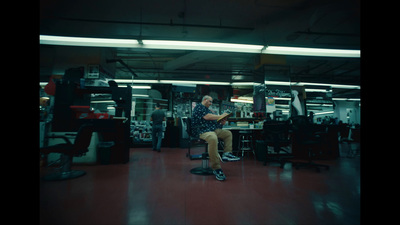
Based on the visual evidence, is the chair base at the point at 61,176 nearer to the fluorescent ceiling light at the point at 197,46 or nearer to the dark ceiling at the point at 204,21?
the dark ceiling at the point at 204,21

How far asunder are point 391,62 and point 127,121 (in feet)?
12.3

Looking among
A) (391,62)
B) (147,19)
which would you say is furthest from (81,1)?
(391,62)

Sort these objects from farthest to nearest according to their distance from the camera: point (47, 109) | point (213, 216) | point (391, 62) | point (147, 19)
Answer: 1. point (147, 19)
2. point (213, 216)
3. point (47, 109)
4. point (391, 62)

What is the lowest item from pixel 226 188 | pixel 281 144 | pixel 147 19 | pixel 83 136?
pixel 226 188

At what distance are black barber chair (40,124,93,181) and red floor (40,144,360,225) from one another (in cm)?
5

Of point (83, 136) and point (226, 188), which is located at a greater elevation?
point (83, 136)

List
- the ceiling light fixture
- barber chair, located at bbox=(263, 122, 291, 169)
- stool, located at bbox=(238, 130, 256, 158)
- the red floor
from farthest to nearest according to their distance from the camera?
stool, located at bbox=(238, 130, 256, 158)
barber chair, located at bbox=(263, 122, 291, 169)
the ceiling light fixture
the red floor

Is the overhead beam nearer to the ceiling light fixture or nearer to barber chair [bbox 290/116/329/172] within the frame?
the ceiling light fixture

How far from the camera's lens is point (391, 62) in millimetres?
682

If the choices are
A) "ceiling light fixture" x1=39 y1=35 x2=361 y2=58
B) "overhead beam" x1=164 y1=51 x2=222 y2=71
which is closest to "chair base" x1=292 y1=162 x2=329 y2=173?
"ceiling light fixture" x1=39 y1=35 x2=361 y2=58

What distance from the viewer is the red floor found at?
119 centimetres

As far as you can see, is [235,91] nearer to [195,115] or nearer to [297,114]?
[297,114]

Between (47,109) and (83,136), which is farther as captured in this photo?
(83,136)

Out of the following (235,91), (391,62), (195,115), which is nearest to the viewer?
(391,62)
